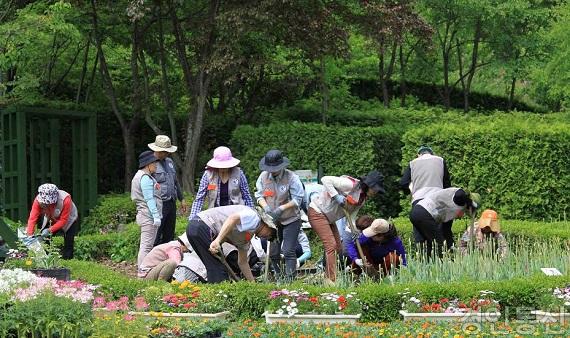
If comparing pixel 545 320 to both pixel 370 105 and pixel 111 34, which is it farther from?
pixel 370 105

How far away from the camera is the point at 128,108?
22.8 m

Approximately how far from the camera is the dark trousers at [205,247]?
11.2 meters

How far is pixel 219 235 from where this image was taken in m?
10.9

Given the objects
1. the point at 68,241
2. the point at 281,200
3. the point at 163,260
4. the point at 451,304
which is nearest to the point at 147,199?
the point at 163,260

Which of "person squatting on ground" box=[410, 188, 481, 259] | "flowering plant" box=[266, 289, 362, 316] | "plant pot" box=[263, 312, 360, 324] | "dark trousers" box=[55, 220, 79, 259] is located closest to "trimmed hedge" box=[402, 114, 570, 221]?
"person squatting on ground" box=[410, 188, 481, 259]

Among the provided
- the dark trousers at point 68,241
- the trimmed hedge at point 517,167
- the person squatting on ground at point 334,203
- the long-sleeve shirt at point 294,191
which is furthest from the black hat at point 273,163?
the trimmed hedge at point 517,167

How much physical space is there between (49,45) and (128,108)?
3.03 meters

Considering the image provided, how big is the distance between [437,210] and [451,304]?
3.03 metres

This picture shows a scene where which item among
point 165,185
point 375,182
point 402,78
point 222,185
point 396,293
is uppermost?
point 402,78

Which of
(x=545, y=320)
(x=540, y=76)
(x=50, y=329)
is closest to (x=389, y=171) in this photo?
(x=540, y=76)

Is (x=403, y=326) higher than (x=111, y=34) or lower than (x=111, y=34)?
lower

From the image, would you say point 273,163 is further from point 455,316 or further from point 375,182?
point 455,316

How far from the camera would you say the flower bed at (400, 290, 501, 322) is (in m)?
9.34

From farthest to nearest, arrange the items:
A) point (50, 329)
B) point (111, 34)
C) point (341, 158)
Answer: point (111, 34) → point (341, 158) → point (50, 329)
